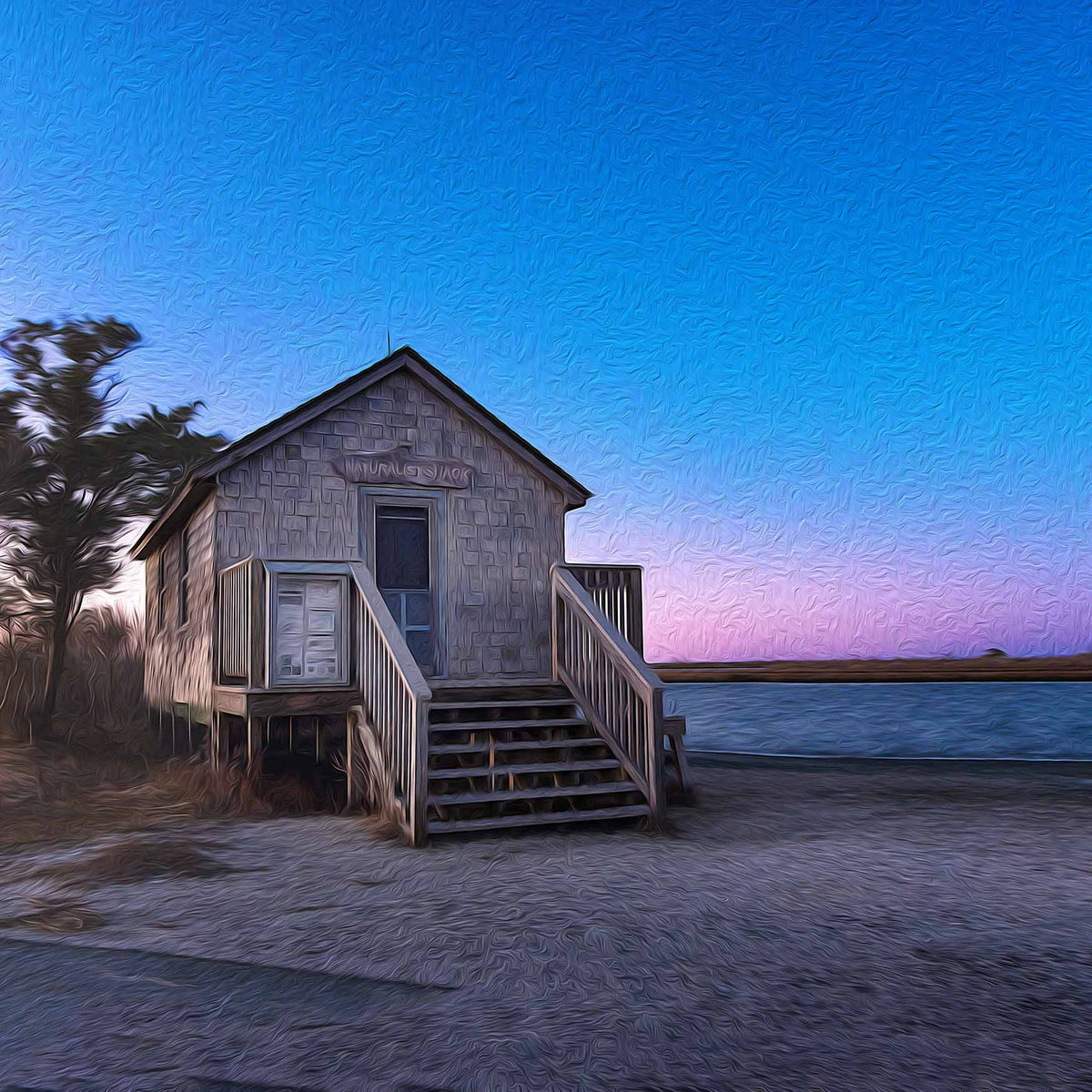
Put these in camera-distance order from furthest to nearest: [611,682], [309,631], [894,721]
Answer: [894,721] → [309,631] → [611,682]

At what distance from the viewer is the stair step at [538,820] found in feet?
26.6

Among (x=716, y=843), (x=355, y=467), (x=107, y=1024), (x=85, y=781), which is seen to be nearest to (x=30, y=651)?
(x=85, y=781)

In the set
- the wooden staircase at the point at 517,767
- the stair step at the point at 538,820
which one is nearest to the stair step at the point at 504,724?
the wooden staircase at the point at 517,767

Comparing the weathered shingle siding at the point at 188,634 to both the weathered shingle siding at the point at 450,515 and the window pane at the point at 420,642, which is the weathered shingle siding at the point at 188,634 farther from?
the window pane at the point at 420,642

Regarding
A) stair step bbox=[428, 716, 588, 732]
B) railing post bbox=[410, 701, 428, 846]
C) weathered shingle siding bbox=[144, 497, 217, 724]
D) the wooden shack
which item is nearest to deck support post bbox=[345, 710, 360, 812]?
the wooden shack

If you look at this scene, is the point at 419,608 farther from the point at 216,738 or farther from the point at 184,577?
the point at 184,577

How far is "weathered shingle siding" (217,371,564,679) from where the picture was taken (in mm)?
11445

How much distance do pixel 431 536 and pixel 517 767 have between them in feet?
13.5

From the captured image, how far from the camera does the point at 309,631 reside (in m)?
9.93

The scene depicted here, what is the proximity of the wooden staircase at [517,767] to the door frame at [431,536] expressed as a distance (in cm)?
186

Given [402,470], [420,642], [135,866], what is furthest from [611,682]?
[135,866]

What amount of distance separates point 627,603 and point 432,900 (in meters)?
5.67

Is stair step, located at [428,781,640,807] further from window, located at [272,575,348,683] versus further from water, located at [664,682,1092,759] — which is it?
water, located at [664,682,1092,759]

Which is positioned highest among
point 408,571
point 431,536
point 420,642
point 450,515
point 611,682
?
point 450,515
